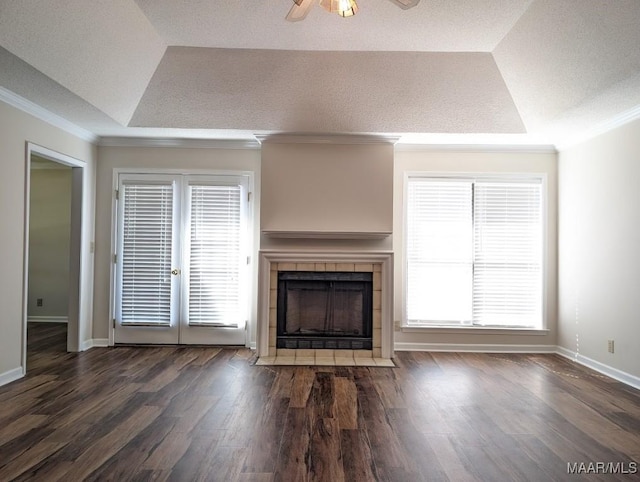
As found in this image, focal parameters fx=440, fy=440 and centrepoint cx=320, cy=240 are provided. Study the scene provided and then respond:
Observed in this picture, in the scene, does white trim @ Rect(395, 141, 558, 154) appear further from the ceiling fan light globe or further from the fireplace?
the ceiling fan light globe

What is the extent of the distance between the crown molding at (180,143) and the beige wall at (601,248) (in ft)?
12.3

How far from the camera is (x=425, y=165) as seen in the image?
17.8ft

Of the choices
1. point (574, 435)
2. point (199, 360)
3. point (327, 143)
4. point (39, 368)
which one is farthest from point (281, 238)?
point (574, 435)

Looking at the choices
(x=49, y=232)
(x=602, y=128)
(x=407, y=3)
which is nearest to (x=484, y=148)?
(x=602, y=128)

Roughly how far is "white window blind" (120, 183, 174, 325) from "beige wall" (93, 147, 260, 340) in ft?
0.75

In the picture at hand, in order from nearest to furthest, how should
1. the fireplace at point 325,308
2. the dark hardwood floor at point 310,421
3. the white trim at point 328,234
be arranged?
the dark hardwood floor at point 310,421 < the white trim at point 328,234 < the fireplace at point 325,308

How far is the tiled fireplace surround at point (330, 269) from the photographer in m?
4.94

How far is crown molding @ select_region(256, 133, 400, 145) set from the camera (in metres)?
4.89

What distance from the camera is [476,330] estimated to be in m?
5.36

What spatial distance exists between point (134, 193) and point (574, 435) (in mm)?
5022

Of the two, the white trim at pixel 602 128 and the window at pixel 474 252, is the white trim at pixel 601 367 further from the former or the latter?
the white trim at pixel 602 128

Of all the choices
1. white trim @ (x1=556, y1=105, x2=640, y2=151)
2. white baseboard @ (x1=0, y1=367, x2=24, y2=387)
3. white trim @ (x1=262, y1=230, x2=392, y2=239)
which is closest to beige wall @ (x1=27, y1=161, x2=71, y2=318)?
white baseboard @ (x1=0, y1=367, x2=24, y2=387)

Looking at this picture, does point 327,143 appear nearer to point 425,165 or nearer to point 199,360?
point 425,165

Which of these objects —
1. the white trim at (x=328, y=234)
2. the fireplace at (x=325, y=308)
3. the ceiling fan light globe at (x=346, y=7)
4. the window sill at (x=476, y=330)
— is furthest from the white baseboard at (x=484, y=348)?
the ceiling fan light globe at (x=346, y=7)
